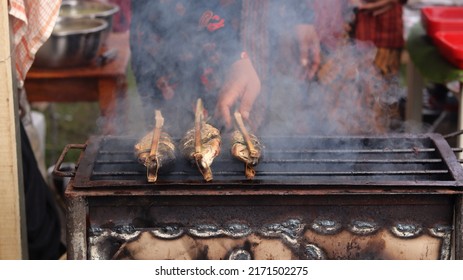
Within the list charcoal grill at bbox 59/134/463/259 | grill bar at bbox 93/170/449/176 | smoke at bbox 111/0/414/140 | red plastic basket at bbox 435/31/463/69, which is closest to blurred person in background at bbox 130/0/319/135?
smoke at bbox 111/0/414/140

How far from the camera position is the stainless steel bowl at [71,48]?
195 inches

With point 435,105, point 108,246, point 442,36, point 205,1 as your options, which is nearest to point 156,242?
point 108,246

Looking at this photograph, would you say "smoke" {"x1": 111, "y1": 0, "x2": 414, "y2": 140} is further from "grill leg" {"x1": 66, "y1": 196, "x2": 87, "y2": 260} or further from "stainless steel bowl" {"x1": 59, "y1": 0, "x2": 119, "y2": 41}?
"stainless steel bowl" {"x1": 59, "y1": 0, "x2": 119, "y2": 41}

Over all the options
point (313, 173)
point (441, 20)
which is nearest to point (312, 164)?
point (313, 173)

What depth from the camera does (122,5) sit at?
695cm

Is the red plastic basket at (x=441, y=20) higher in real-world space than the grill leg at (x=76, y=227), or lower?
A: higher

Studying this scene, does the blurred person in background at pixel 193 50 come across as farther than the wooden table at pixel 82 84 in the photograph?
No

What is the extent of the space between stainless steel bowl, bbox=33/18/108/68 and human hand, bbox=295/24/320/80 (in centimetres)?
150

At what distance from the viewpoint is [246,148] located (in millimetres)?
3152

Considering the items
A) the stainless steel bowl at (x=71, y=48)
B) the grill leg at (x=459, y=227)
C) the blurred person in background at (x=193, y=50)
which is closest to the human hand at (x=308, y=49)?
the blurred person in background at (x=193, y=50)

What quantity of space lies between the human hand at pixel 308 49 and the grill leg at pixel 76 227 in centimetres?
252

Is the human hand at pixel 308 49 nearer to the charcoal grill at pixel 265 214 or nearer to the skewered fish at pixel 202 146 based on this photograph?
the skewered fish at pixel 202 146

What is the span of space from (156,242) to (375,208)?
103 cm

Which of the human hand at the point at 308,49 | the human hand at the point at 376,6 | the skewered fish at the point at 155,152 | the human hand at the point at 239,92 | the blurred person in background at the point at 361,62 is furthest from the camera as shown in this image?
the human hand at the point at 376,6
